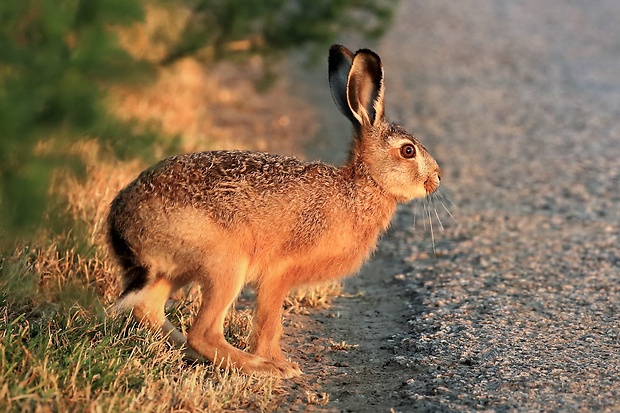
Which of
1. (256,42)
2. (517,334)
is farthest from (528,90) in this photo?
(517,334)

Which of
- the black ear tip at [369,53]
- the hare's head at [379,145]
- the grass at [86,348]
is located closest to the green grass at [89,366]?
the grass at [86,348]

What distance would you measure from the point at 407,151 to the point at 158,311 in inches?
71.0

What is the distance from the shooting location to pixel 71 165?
128 inches

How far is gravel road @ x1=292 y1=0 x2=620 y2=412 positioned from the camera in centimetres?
489

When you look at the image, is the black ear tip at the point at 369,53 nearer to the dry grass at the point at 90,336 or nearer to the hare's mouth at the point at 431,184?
the hare's mouth at the point at 431,184

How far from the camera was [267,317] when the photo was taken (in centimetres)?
518

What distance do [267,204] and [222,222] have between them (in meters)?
0.31

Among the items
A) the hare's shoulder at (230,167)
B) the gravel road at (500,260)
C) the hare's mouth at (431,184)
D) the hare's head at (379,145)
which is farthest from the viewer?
the hare's mouth at (431,184)

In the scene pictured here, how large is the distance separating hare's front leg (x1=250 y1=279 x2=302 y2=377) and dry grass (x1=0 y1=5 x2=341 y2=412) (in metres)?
0.28

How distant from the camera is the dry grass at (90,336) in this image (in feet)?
13.4

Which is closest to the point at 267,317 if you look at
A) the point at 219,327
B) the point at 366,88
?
the point at 219,327

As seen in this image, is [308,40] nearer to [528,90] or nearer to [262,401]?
[528,90]

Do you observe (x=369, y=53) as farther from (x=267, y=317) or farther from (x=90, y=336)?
(x=90, y=336)

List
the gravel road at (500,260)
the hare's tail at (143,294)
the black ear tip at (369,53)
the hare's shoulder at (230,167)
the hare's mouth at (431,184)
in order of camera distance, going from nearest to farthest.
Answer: the gravel road at (500,260), the hare's tail at (143,294), the hare's shoulder at (230,167), the black ear tip at (369,53), the hare's mouth at (431,184)
